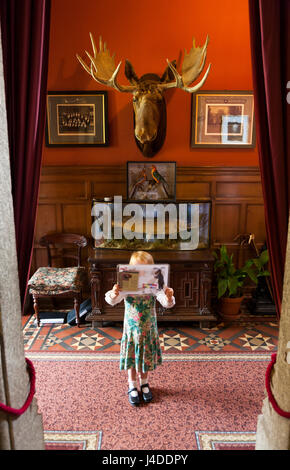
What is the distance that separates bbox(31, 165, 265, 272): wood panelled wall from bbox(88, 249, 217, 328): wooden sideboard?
2.29 feet

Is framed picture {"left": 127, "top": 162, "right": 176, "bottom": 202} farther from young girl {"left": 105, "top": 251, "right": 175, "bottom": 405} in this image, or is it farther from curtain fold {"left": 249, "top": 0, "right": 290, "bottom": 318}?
curtain fold {"left": 249, "top": 0, "right": 290, "bottom": 318}

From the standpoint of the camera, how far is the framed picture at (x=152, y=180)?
4.30 m

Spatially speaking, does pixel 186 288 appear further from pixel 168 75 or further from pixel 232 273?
pixel 168 75

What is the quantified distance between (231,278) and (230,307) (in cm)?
40

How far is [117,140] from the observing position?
4410mm

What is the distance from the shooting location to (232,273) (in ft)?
13.8

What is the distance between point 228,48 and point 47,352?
4045 millimetres

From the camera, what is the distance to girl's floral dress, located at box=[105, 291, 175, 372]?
270 cm

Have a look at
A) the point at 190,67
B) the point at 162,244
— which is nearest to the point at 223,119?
the point at 190,67

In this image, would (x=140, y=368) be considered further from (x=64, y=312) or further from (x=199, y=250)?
(x=64, y=312)

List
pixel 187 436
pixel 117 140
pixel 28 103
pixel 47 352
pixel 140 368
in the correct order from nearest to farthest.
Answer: pixel 28 103 < pixel 187 436 < pixel 140 368 < pixel 47 352 < pixel 117 140

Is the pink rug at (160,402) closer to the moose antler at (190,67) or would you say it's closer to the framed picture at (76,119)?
the framed picture at (76,119)

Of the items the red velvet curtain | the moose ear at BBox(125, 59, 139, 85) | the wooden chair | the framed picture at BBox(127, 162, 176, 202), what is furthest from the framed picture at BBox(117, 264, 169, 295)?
the moose ear at BBox(125, 59, 139, 85)

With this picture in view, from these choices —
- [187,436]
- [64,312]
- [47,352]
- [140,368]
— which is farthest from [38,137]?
[64,312]
